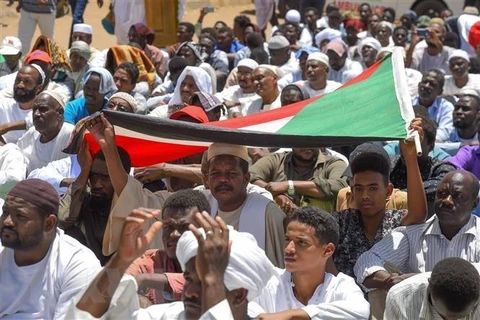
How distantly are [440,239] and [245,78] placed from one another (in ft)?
18.8

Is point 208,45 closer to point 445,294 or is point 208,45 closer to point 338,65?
point 338,65

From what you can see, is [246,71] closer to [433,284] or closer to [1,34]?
[433,284]

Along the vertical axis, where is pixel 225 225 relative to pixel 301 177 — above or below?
above

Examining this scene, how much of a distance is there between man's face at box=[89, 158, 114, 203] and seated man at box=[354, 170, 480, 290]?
1604 millimetres

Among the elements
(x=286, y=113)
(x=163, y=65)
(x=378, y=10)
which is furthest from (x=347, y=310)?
(x=378, y=10)

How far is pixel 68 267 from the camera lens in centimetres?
513

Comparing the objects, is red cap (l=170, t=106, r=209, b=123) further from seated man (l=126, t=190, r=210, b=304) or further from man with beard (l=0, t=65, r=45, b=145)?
man with beard (l=0, t=65, r=45, b=145)

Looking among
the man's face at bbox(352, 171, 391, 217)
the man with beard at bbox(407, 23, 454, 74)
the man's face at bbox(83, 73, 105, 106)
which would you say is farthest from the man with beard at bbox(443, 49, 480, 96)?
the man's face at bbox(352, 171, 391, 217)

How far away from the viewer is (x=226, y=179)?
6023 millimetres

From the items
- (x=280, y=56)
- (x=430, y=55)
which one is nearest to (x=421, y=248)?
(x=280, y=56)

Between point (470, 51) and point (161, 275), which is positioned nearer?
point (161, 275)

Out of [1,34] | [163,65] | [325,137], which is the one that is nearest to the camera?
[325,137]

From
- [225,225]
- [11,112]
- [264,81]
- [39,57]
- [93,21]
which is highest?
[225,225]

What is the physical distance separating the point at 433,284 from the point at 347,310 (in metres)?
0.44
